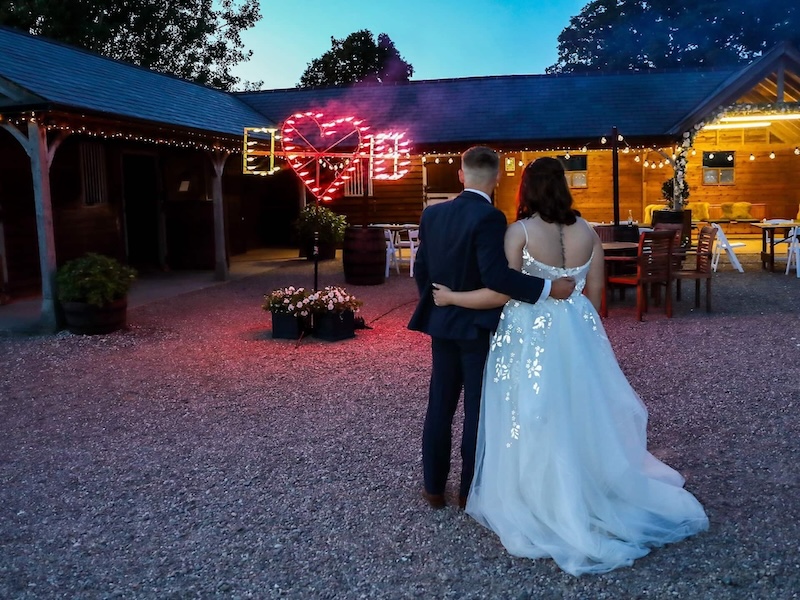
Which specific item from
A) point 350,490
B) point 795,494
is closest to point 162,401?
point 350,490

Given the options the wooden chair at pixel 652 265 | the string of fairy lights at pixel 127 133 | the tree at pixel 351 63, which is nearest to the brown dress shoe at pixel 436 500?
the wooden chair at pixel 652 265

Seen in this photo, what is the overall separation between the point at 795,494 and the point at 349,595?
230 centimetres

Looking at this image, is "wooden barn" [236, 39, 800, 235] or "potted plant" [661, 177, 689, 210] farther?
"wooden barn" [236, 39, 800, 235]

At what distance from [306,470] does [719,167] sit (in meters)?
18.5

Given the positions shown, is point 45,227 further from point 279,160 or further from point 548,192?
point 279,160

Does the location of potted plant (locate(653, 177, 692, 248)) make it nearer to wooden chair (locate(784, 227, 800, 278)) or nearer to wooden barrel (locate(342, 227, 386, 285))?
wooden chair (locate(784, 227, 800, 278))

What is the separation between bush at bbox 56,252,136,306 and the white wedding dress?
19.9 feet

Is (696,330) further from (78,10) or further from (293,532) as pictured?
(78,10)

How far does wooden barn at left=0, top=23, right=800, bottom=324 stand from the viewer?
1041 cm

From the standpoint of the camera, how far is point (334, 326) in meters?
8.12

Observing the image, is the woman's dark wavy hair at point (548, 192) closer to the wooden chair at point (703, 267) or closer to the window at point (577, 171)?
the wooden chair at point (703, 267)

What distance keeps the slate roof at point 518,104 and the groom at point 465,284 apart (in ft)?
42.6

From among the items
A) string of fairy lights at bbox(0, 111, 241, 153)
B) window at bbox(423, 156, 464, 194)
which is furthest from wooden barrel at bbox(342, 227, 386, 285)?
window at bbox(423, 156, 464, 194)

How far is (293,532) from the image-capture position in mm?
3629
